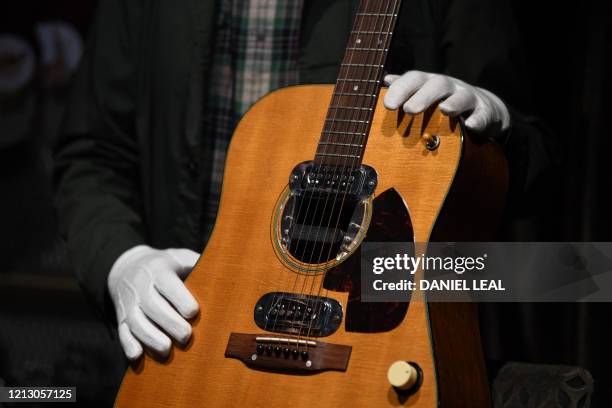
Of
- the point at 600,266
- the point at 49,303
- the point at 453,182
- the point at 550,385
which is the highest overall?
the point at 453,182

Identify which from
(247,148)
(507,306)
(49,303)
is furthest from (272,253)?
(507,306)

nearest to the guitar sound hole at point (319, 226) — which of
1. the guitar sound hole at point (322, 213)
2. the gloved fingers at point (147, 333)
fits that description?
the guitar sound hole at point (322, 213)

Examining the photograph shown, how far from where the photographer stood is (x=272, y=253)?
110 centimetres

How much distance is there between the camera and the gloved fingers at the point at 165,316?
1.10 meters

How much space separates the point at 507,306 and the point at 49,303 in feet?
3.33

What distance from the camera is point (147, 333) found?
1140 millimetres

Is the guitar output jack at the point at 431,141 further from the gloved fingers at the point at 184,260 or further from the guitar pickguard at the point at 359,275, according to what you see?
the gloved fingers at the point at 184,260

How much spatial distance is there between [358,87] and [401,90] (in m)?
0.10

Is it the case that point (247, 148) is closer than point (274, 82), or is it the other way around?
point (247, 148)

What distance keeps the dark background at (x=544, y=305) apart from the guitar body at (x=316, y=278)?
388mm

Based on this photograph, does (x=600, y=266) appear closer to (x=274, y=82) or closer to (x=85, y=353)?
(x=274, y=82)

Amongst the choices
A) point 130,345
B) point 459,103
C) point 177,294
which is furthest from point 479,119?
point 130,345

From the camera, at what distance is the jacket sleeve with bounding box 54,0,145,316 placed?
4.88 feet

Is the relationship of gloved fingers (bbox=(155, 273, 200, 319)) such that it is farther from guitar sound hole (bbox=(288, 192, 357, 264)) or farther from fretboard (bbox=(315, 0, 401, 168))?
fretboard (bbox=(315, 0, 401, 168))
